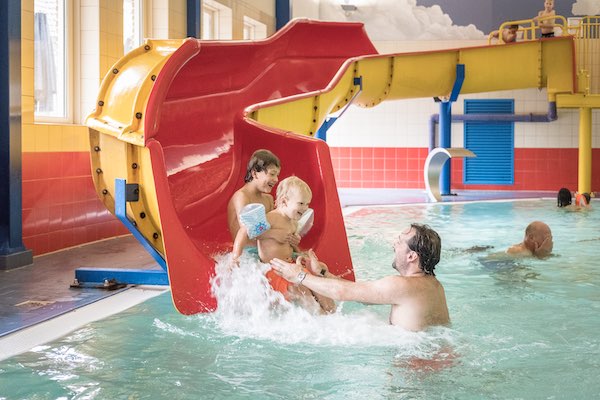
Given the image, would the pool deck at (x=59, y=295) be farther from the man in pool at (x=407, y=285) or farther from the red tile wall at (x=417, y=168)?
the red tile wall at (x=417, y=168)

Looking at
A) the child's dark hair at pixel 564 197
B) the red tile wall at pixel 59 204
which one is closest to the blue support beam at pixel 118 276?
the red tile wall at pixel 59 204

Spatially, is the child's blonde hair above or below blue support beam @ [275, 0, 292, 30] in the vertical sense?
below

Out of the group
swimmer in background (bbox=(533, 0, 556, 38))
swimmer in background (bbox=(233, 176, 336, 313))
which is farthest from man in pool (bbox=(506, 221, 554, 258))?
swimmer in background (bbox=(533, 0, 556, 38))

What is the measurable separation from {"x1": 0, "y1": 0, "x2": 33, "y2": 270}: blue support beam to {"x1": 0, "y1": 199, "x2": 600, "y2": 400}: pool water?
5.24 feet

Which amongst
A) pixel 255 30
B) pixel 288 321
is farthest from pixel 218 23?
pixel 288 321

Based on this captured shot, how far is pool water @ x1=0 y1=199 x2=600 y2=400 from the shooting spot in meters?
2.89

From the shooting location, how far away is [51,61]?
22.1 feet

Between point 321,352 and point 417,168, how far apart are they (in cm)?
1098

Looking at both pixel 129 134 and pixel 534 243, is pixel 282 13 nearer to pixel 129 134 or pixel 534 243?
pixel 534 243

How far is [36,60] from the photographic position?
6.53 meters

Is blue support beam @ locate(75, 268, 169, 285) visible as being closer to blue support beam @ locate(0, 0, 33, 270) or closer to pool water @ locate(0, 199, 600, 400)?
pool water @ locate(0, 199, 600, 400)

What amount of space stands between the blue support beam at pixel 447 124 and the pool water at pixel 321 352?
5747 mm

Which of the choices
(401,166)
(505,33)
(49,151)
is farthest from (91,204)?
(401,166)

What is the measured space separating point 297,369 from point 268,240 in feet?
3.81
